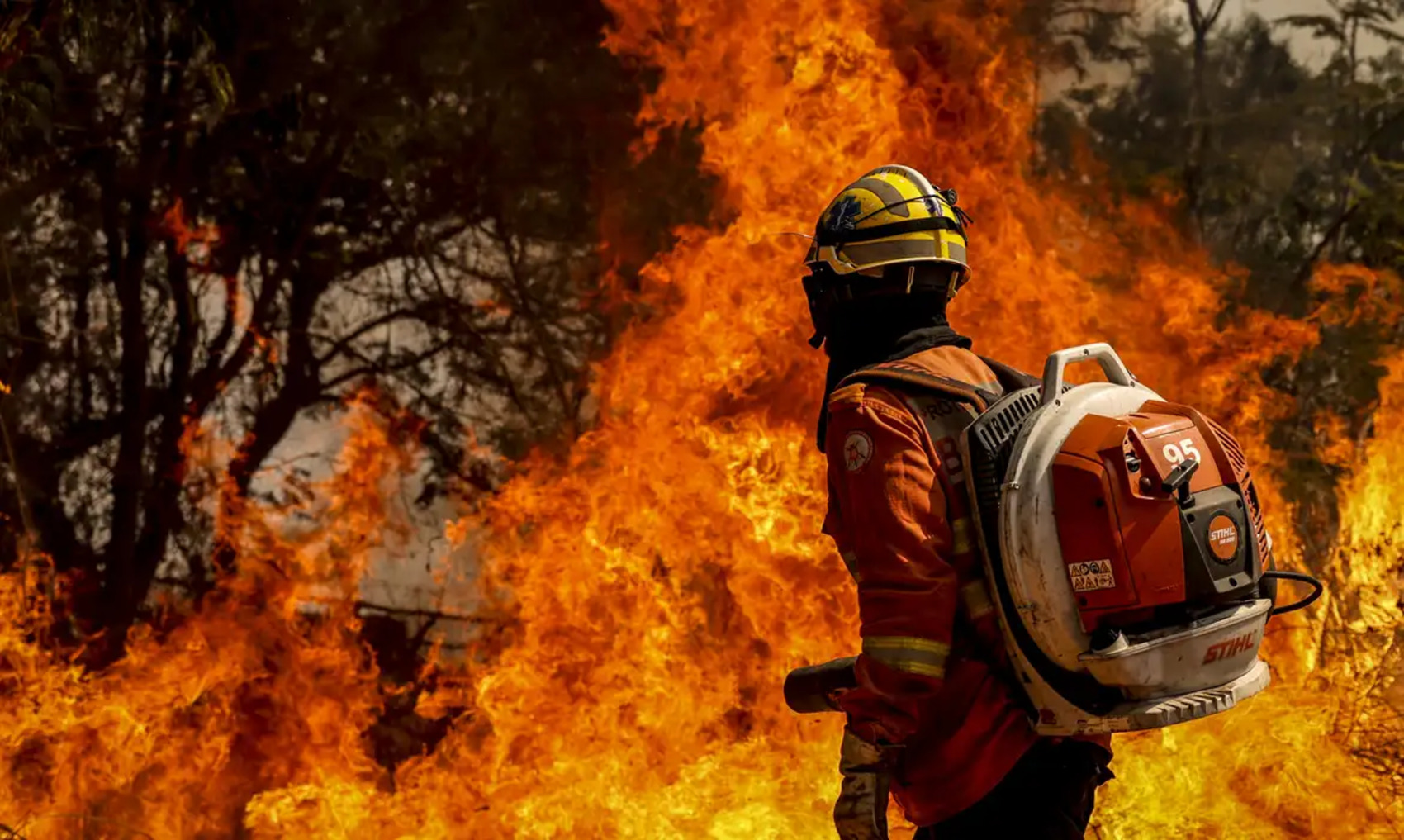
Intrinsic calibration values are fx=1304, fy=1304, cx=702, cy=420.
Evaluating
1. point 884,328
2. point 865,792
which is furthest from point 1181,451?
point 865,792

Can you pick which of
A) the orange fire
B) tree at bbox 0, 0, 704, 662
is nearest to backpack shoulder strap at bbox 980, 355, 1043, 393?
the orange fire

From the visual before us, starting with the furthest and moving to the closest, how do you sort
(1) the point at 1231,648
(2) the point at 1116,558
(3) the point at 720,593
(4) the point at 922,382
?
(3) the point at 720,593, (4) the point at 922,382, (1) the point at 1231,648, (2) the point at 1116,558

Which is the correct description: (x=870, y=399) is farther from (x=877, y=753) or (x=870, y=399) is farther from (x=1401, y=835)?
(x=1401, y=835)

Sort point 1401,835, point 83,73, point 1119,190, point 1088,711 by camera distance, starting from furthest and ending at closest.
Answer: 1. point 1119,190
2. point 83,73
3. point 1401,835
4. point 1088,711

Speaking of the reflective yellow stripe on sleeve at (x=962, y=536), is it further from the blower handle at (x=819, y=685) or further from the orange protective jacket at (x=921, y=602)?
the blower handle at (x=819, y=685)

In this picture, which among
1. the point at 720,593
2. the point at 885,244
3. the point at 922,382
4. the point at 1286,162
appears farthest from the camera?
the point at 1286,162

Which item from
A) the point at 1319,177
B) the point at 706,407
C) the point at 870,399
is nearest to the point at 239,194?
the point at 706,407

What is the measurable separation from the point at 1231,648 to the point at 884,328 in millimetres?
1082

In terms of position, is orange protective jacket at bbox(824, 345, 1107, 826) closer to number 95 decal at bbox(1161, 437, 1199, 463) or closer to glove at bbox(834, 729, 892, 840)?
glove at bbox(834, 729, 892, 840)

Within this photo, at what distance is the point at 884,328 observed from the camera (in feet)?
10.6

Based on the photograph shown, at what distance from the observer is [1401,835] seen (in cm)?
524

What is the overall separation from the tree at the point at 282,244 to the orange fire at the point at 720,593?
0.60 meters

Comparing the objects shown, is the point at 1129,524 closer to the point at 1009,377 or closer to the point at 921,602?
the point at 921,602

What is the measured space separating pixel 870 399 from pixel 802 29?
4723 millimetres
